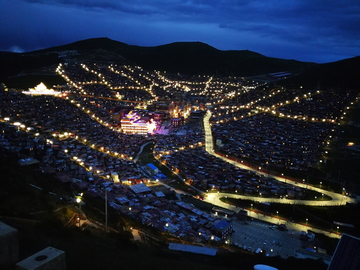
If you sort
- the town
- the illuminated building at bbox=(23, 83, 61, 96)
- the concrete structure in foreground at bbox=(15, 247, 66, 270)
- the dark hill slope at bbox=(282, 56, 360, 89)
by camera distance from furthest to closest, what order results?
the dark hill slope at bbox=(282, 56, 360, 89) < the illuminated building at bbox=(23, 83, 61, 96) < the town < the concrete structure in foreground at bbox=(15, 247, 66, 270)

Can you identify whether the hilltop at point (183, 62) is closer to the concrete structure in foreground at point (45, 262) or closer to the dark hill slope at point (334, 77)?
→ the dark hill slope at point (334, 77)

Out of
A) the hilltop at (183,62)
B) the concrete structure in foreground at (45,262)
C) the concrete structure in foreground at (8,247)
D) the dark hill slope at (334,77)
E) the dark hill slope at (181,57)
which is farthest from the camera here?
the dark hill slope at (181,57)

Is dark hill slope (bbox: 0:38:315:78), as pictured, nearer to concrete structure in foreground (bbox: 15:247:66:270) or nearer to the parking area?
the parking area

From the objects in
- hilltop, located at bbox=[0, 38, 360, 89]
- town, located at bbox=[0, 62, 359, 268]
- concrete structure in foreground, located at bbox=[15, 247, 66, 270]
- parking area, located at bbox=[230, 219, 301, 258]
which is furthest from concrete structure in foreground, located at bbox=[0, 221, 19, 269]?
hilltop, located at bbox=[0, 38, 360, 89]

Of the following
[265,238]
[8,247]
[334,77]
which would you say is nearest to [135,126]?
[265,238]

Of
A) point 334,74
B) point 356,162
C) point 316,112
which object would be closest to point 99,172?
point 356,162

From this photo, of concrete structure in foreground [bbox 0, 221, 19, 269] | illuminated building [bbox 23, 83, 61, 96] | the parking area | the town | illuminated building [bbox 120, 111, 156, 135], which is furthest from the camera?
illuminated building [bbox 23, 83, 61, 96]

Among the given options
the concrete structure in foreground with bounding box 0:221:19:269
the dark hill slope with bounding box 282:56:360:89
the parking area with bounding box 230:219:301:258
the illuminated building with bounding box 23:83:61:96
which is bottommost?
the parking area with bounding box 230:219:301:258

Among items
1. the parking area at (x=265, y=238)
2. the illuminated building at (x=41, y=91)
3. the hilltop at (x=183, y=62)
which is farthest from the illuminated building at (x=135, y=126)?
the hilltop at (x=183, y=62)
